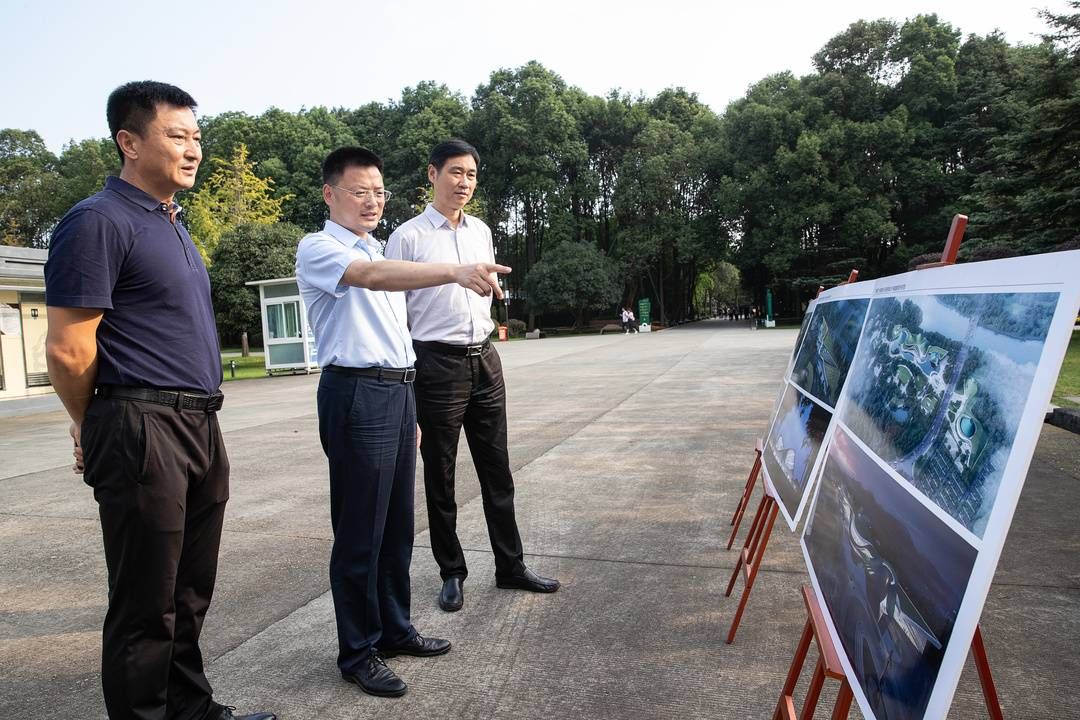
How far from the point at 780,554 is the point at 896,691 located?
9.41 ft

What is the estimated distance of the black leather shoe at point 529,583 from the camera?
3561mm

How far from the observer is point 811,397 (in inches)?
109

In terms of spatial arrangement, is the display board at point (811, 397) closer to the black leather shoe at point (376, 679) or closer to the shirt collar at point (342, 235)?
the black leather shoe at point (376, 679)

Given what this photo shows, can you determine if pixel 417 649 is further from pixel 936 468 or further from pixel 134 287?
pixel 936 468

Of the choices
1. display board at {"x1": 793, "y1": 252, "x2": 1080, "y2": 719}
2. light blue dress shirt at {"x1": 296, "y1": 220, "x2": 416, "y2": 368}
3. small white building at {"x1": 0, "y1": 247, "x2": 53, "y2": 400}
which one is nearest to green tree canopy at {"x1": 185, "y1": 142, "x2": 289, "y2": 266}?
small white building at {"x1": 0, "y1": 247, "x2": 53, "y2": 400}

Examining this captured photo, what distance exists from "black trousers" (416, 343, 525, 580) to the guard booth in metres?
16.7

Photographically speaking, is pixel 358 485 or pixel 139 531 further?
pixel 358 485

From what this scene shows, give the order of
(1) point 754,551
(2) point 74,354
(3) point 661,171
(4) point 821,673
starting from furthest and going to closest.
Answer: (3) point 661,171 < (1) point 754,551 < (2) point 74,354 < (4) point 821,673

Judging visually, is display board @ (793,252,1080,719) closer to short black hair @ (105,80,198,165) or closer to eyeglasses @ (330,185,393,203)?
eyeglasses @ (330,185,393,203)

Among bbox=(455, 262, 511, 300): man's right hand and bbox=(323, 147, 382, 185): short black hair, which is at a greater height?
bbox=(323, 147, 382, 185): short black hair

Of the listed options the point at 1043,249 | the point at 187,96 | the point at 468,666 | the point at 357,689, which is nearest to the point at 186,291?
the point at 187,96

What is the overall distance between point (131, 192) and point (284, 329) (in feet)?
60.8

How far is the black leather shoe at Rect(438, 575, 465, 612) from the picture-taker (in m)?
3.38

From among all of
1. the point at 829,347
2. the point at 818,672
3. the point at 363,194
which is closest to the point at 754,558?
the point at 829,347
